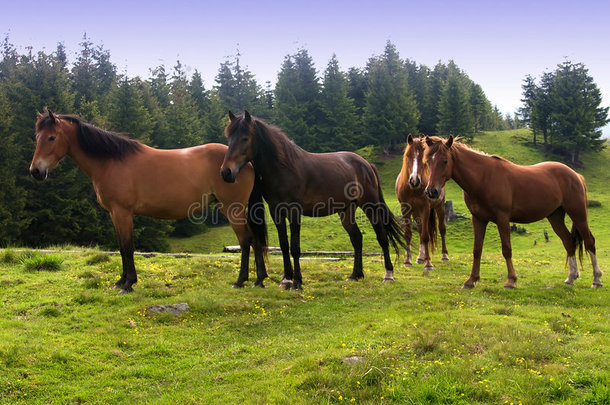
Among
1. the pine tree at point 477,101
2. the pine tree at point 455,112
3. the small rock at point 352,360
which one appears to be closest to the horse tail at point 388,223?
the small rock at point 352,360

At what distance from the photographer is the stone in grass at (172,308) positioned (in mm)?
6551

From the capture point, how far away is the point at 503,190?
26.8 ft

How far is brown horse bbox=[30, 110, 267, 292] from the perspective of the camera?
24.8ft

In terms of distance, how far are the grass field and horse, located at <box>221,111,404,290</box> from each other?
3.33ft

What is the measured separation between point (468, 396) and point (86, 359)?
4.22 m

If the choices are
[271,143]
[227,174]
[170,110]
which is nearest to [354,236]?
[271,143]

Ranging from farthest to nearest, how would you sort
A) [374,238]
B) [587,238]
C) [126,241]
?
[374,238] < [587,238] < [126,241]

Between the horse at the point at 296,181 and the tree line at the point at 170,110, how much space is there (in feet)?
40.5

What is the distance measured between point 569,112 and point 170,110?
45.5 m

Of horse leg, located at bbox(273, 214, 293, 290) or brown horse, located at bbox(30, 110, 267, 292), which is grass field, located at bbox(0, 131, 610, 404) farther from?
brown horse, located at bbox(30, 110, 267, 292)

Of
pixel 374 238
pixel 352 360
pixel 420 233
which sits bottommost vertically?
pixel 374 238

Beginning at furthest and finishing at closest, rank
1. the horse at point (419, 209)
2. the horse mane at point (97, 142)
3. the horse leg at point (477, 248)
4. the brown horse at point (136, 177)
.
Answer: the horse at point (419, 209), the horse leg at point (477, 248), the horse mane at point (97, 142), the brown horse at point (136, 177)

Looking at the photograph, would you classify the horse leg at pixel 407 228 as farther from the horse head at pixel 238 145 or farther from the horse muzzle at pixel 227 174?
the horse muzzle at pixel 227 174

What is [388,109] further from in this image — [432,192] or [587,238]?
[432,192]
